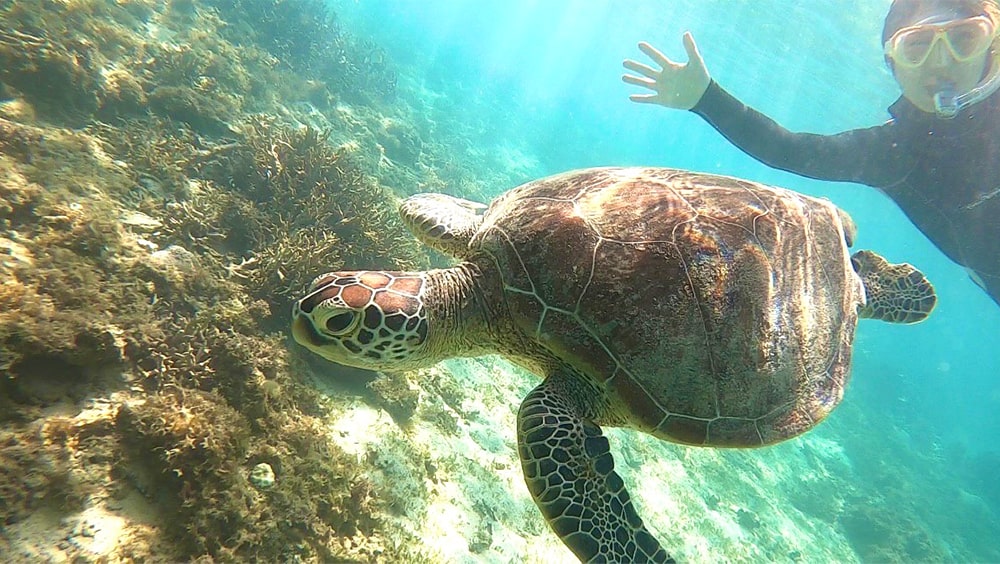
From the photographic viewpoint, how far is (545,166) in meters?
24.2

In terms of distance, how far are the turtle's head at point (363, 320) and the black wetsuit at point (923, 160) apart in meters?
3.30

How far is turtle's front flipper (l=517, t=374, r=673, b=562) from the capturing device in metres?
2.32

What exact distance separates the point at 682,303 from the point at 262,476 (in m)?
2.76

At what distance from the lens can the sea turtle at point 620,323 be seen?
2475 mm

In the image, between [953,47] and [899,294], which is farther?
[899,294]

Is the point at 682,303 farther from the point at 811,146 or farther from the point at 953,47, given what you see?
the point at 953,47

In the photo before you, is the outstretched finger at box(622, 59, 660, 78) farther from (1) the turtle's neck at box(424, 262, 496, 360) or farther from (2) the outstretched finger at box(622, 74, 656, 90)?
(1) the turtle's neck at box(424, 262, 496, 360)

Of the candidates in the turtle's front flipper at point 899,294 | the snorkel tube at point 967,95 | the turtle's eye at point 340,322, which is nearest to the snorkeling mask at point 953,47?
the snorkel tube at point 967,95

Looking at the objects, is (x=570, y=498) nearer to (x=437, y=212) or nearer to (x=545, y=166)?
(x=437, y=212)

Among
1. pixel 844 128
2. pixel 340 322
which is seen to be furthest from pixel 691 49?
pixel 844 128

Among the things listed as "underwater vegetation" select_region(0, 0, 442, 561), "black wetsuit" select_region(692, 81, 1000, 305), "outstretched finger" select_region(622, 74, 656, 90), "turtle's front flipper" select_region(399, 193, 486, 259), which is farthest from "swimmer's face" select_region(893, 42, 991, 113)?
"underwater vegetation" select_region(0, 0, 442, 561)

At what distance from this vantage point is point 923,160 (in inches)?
153

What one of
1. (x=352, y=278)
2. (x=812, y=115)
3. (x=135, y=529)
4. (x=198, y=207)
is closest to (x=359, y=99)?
(x=198, y=207)

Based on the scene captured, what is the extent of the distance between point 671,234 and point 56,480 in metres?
3.44
